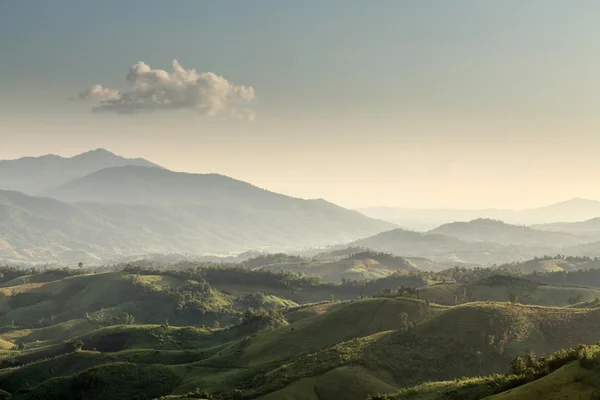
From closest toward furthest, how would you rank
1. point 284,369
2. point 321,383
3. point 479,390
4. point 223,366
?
1. point 479,390
2. point 321,383
3. point 284,369
4. point 223,366

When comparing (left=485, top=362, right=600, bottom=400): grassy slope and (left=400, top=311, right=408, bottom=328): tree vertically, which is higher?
(left=485, top=362, right=600, bottom=400): grassy slope

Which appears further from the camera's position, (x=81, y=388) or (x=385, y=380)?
(x=81, y=388)

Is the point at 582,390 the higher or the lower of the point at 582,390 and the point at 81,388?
the higher

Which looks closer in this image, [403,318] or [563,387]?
[563,387]

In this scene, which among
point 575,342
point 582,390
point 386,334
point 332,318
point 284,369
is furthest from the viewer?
point 332,318

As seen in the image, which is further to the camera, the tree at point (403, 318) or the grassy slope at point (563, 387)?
the tree at point (403, 318)

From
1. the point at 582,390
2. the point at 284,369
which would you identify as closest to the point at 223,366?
the point at 284,369

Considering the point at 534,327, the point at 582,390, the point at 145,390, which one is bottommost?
the point at 145,390

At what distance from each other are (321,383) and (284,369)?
1396cm

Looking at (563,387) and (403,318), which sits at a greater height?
(563,387)

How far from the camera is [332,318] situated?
16988 centimetres

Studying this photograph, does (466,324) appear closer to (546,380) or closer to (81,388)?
(546,380)

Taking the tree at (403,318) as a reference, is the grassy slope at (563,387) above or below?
above

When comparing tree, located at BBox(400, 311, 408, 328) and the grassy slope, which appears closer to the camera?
the grassy slope
